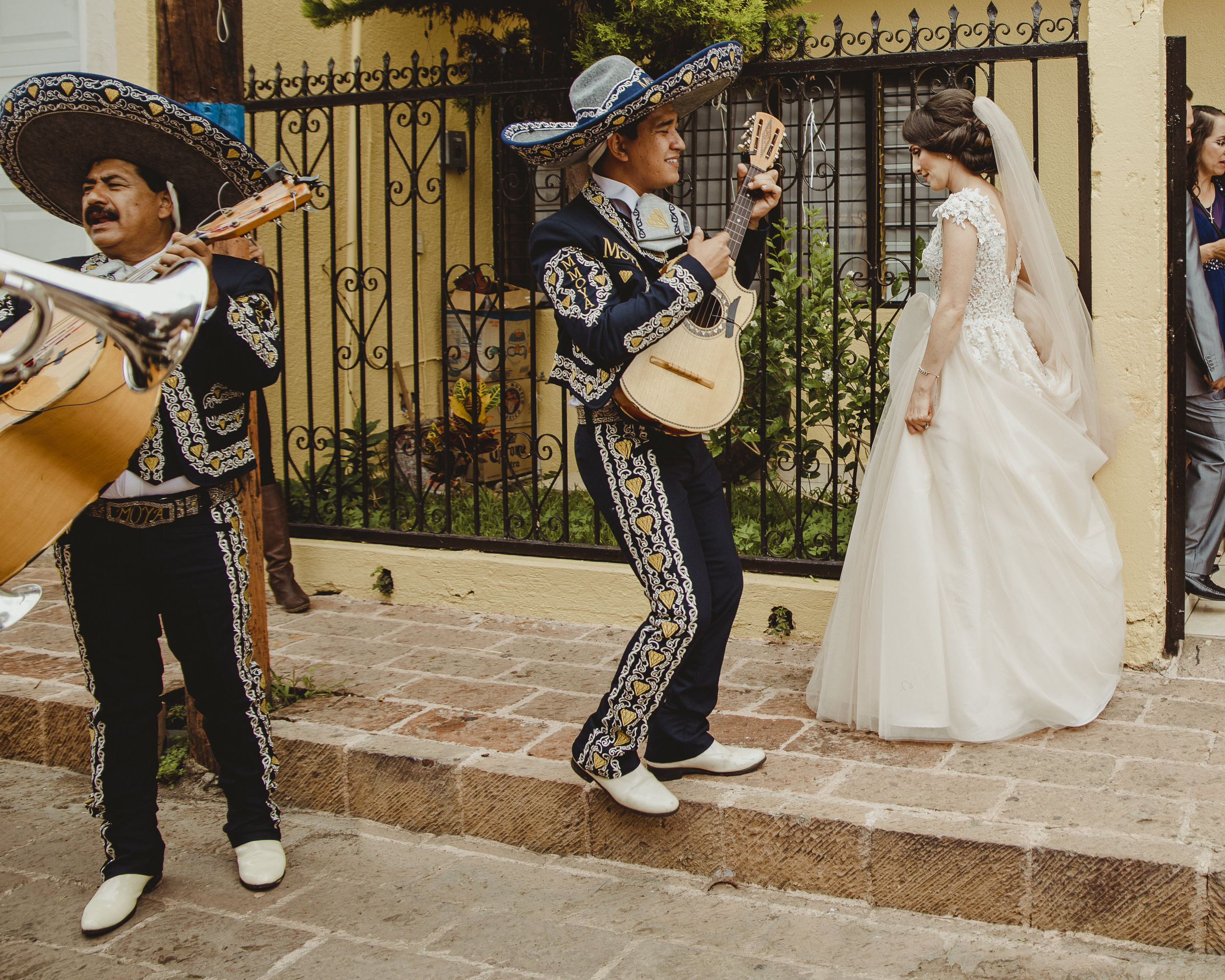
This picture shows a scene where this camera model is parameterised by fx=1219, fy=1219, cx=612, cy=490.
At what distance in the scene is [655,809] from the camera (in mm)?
3381

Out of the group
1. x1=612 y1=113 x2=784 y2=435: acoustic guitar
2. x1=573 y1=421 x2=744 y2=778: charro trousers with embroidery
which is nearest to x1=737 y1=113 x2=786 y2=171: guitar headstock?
x1=612 y1=113 x2=784 y2=435: acoustic guitar

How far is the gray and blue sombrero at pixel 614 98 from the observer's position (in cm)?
305

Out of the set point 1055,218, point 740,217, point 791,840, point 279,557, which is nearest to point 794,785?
point 791,840

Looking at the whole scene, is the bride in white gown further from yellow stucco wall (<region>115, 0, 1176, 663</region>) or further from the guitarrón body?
the guitarrón body

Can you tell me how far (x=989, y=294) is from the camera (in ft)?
13.5

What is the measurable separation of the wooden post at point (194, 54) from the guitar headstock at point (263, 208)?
3.83 ft

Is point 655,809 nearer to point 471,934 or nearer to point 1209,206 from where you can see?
point 471,934

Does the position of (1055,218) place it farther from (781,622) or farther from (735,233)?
(735,233)

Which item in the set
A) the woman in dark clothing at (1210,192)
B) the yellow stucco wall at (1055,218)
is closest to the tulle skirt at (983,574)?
the yellow stucco wall at (1055,218)

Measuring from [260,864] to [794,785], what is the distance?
1532 mm

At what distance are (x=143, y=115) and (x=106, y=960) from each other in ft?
6.99

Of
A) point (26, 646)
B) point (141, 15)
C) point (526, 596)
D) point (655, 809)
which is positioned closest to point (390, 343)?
point (526, 596)

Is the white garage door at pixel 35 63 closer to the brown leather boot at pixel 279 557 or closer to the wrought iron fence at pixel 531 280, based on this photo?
the wrought iron fence at pixel 531 280

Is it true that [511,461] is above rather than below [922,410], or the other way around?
below
